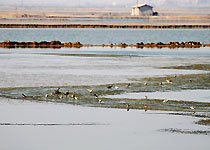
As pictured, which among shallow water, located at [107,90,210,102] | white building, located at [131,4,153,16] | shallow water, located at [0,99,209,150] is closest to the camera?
shallow water, located at [0,99,209,150]

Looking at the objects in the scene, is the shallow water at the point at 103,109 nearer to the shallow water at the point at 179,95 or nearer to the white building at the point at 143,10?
the shallow water at the point at 179,95

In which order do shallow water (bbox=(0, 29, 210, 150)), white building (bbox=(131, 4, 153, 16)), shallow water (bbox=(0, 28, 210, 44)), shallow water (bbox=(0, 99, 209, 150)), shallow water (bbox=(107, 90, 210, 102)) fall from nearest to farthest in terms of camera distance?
shallow water (bbox=(0, 99, 209, 150)) → shallow water (bbox=(0, 29, 210, 150)) → shallow water (bbox=(107, 90, 210, 102)) → shallow water (bbox=(0, 28, 210, 44)) → white building (bbox=(131, 4, 153, 16))

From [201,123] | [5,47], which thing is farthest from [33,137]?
[5,47]

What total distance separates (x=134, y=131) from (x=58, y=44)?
139 ft

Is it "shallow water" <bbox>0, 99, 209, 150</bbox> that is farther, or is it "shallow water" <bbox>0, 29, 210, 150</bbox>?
"shallow water" <bbox>0, 29, 210, 150</bbox>

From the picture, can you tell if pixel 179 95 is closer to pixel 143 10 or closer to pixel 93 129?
pixel 93 129

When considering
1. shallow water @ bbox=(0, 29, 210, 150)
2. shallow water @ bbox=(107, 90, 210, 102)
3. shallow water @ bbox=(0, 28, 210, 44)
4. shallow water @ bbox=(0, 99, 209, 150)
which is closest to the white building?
shallow water @ bbox=(0, 28, 210, 44)

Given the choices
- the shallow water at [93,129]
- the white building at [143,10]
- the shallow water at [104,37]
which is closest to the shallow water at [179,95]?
the shallow water at [93,129]

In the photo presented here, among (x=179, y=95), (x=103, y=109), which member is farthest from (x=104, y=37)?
(x=103, y=109)

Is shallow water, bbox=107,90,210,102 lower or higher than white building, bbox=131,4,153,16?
lower

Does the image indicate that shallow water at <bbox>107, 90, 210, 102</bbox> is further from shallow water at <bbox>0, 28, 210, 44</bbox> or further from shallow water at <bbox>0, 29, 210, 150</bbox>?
shallow water at <bbox>0, 28, 210, 44</bbox>

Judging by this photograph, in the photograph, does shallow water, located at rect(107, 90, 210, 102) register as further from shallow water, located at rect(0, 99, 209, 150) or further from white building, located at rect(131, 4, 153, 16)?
white building, located at rect(131, 4, 153, 16)

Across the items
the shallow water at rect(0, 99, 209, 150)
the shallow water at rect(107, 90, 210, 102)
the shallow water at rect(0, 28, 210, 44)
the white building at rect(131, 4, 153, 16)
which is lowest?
the shallow water at rect(0, 99, 209, 150)

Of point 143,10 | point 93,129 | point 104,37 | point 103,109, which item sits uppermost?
A: point 143,10
